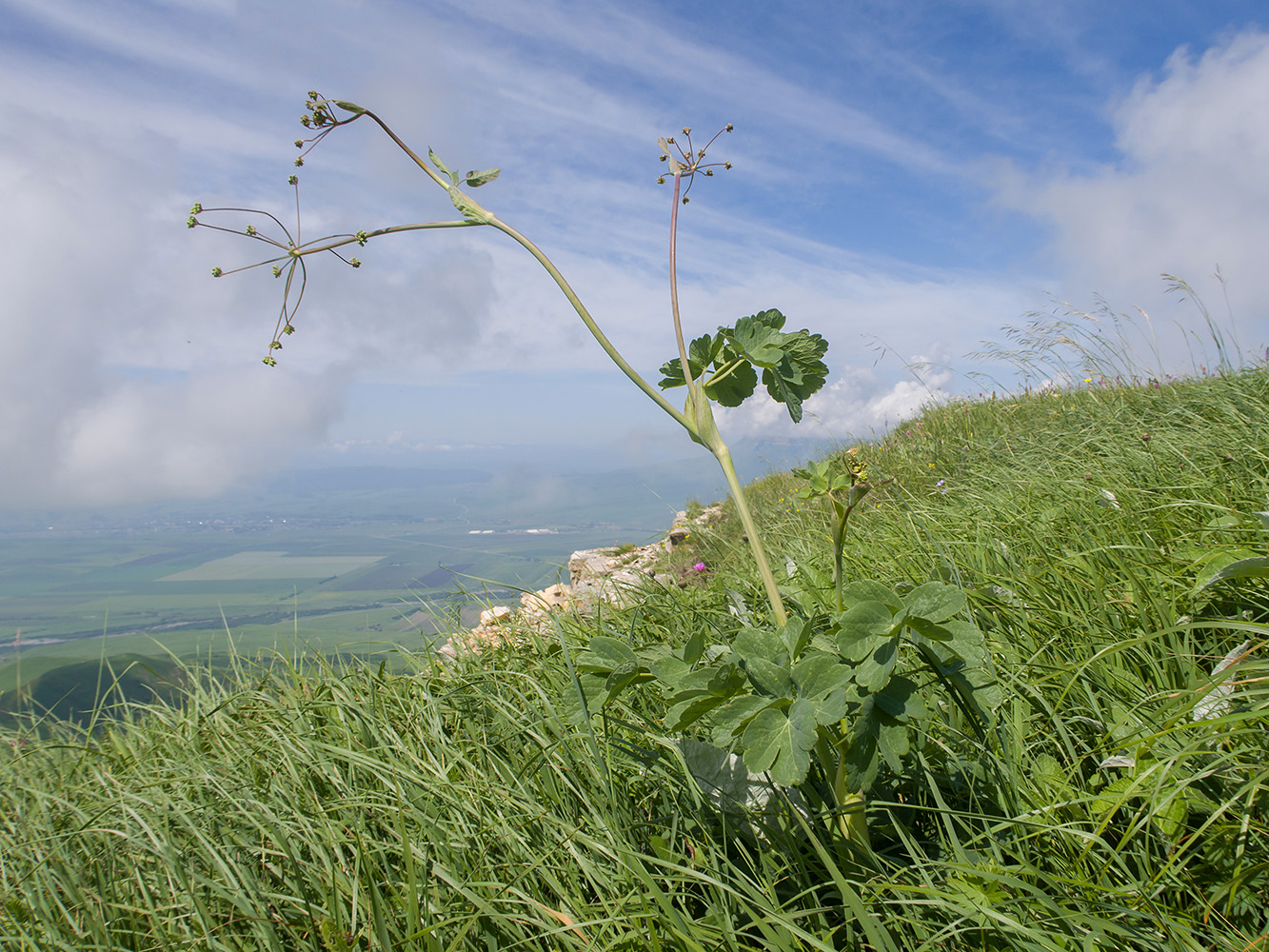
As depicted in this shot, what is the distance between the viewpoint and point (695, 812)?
1484 mm

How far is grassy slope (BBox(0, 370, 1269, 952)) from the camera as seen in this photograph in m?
Result: 1.14

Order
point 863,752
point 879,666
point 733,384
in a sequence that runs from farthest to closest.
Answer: point 733,384 → point 863,752 → point 879,666

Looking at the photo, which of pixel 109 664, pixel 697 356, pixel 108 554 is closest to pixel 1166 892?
pixel 697 356

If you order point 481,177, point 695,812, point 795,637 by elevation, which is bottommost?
point 695,812

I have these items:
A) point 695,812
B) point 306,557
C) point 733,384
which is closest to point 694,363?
point 733,384

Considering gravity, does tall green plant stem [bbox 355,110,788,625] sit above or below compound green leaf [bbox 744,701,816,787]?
above

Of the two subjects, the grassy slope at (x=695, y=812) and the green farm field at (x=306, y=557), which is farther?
the green farm field at (x=306, y=557)

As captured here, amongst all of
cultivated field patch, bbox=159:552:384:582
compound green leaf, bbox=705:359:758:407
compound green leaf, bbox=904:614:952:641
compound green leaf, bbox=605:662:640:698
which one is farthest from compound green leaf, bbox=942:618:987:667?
cultivated field patch, bbox=159:552:384:582

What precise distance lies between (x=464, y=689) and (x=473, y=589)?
1165 millimetres

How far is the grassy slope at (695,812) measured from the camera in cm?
114

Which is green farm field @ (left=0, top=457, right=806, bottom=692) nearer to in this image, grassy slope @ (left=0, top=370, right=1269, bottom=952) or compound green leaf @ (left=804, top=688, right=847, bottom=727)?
grassy slope @ (left=0, top=370, right=1269, bottom=952)

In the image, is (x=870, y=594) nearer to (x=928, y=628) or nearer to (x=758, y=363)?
(x=928, y=628)

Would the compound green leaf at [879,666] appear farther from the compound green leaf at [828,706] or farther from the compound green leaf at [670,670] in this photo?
the compound green leaf at [670,670]

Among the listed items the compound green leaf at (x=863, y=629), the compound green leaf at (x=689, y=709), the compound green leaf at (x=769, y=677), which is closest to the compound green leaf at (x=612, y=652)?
the compound green leaf at (x=689, y=709)
